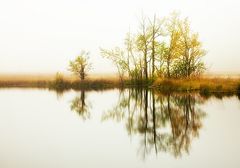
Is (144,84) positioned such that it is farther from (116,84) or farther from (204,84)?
(204,84)

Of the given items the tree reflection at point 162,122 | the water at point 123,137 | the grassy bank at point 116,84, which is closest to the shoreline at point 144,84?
the grassy bank at point 116,84

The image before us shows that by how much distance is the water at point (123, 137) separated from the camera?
470 centimetres

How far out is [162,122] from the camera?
7.46m

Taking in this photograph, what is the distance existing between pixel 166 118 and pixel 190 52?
10023 mm

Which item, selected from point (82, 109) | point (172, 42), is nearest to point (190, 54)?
point (172, 42)

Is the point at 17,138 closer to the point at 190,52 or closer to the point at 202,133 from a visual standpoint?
the point at 202,133

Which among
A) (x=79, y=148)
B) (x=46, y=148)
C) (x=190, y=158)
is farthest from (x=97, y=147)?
(x=190, y=158)

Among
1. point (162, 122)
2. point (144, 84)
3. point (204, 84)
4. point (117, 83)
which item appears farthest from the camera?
point (117, 83)

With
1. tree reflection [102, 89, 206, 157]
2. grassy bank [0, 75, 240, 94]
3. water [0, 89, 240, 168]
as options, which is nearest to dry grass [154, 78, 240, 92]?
grassy bank [0, 75, 240, 94]

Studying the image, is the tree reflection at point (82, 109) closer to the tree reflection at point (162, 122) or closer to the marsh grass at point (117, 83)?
the tree reflection at point (162, 122)

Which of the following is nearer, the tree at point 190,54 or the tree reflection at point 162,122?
the tree reflection at point 162,122

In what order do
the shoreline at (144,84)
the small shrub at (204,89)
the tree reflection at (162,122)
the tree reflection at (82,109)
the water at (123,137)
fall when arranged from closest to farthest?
1. the water at (123,137)
2. the tree reflection at (162,122)
3. the tree reflection at (82,109)
4. the small shrub at (204,89)
5. the shoreline at (144,84)

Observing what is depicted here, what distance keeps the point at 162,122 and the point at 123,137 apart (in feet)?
4.97

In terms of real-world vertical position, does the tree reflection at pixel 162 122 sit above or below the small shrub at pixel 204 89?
below
